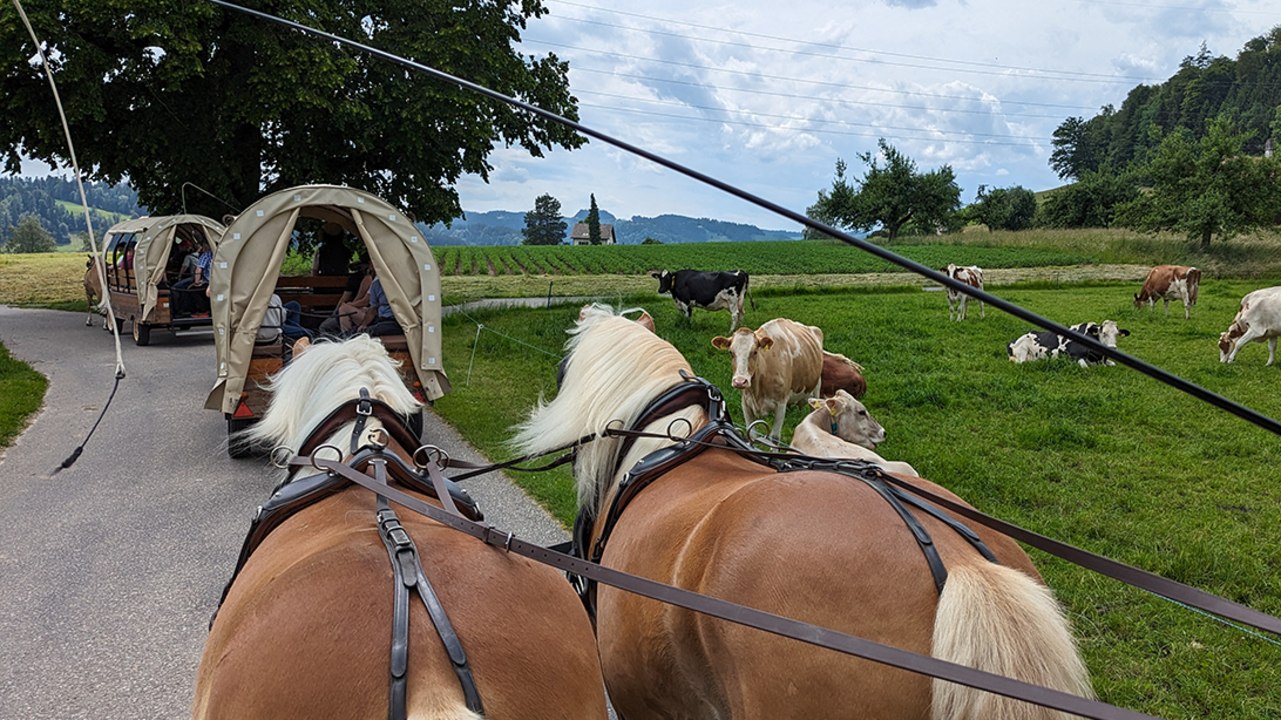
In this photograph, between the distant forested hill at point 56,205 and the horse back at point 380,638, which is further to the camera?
the distant forested hill at point 56,205

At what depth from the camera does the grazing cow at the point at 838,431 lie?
5512mm

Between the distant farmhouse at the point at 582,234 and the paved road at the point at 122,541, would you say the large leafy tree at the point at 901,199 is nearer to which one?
the distant farmhouse at the point at 582,234

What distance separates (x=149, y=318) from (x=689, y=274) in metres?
11.4

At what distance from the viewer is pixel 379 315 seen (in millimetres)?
7723

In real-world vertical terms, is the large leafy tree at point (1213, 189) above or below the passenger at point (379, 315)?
above

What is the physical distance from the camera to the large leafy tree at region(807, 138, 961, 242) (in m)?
56.1

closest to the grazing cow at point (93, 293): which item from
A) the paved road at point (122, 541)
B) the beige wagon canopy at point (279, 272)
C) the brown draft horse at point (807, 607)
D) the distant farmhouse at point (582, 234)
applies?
the paved road at point (122, 541)

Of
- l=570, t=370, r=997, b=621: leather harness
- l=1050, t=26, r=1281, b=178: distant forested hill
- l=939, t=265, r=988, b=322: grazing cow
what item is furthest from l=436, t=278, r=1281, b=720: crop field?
l=1050, t=26, r=1281, b=178: distant forested hill

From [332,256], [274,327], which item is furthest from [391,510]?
[332,256]

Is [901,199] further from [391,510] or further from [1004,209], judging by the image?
[391,510]

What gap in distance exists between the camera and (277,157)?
54.2 feet

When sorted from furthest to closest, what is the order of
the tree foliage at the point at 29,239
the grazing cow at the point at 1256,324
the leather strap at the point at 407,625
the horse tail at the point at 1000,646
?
the tree foliage at the point at 29,239
the grazing cow at the point at 1256,324
the horse tail at the point at 1000,646
the leather strap at the point at 407,625

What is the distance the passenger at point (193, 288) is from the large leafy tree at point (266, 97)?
2.32 metres

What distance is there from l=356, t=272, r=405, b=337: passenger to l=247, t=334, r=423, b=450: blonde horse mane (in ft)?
14.7
